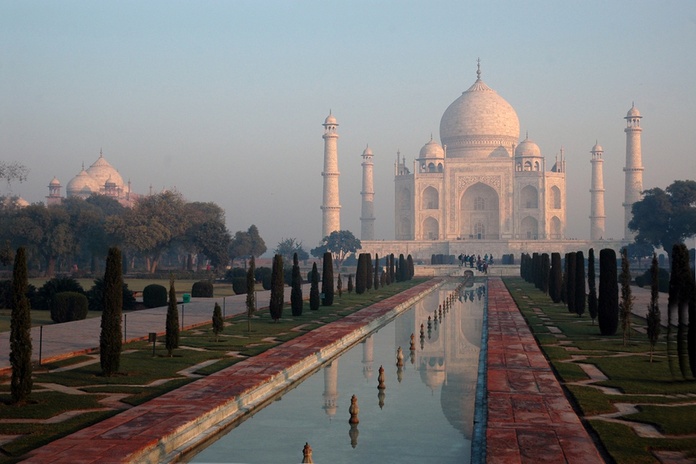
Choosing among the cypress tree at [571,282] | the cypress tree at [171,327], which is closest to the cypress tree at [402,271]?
the cypress tree at [571,282]

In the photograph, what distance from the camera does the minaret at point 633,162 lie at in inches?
2692

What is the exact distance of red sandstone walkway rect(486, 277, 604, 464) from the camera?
24.7 feet

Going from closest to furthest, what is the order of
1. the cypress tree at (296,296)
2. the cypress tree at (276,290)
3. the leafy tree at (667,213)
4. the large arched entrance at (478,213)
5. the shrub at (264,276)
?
the cypress tree at (276,290), the cypress tree at (296,296), the shrub at (264,276), the leafy tree at (667,213), the large arched entrance at (478,213)

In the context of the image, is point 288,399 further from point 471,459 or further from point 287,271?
point 287,271

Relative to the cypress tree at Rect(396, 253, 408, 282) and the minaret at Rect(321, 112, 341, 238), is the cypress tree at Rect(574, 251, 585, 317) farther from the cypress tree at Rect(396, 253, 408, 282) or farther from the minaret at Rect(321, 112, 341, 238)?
the minaret at Rect(321, 112, 341, 238)

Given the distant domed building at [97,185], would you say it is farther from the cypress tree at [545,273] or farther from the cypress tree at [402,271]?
the cypress tree at [545,273]

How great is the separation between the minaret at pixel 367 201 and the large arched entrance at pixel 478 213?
854 cm

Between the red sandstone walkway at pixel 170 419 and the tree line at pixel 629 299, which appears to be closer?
the red sandstone walkway at pixel 170 419

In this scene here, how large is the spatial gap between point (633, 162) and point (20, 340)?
211 ft

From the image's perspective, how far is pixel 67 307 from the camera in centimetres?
1955

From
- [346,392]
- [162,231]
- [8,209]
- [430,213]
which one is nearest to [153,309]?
[346,392]

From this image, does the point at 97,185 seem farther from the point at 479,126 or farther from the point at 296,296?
the point at 296,296

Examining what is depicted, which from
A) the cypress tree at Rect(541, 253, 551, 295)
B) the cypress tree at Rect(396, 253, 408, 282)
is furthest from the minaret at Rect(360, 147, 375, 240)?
the cypress tree at Rect(541, 253, 551, 295)

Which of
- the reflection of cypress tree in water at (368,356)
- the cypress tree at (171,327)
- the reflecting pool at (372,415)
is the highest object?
the cypress tree at (171,327)
